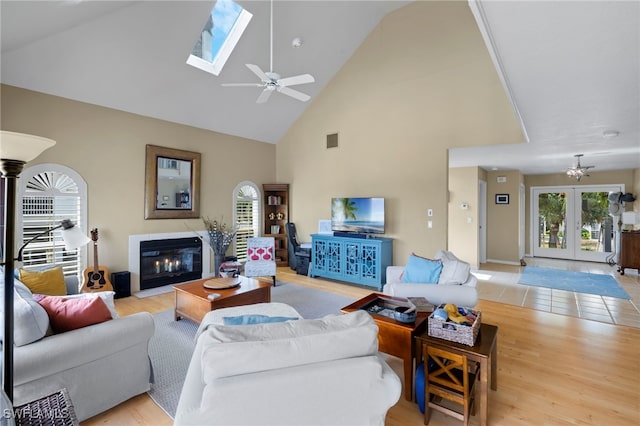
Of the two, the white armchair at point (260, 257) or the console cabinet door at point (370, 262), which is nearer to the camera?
the console cabinet door at point (370, 262)

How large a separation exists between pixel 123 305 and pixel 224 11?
4.48 metres

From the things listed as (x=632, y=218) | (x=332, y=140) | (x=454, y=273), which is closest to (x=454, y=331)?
(x=454, y=273)

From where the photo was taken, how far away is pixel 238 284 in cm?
369

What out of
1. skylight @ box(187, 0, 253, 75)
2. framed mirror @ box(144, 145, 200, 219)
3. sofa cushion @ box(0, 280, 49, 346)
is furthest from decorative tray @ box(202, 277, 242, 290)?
skylight @ box(187, 0, 253, 75)

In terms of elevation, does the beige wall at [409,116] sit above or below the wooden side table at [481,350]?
above

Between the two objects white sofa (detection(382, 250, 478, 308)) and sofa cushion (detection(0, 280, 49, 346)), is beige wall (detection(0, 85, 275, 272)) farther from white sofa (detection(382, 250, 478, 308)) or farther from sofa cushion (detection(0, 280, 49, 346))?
white sofa (detection(382, 250, 478, 308))

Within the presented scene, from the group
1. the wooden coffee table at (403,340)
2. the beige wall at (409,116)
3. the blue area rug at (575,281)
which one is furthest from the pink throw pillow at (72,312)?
the blue area rug at (575,281)

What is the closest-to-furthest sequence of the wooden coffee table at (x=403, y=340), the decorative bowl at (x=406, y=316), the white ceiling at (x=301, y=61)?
the white ceiling at (x=301, y=61)
the wooden coffee table at (x=403, y=340)
the decorative bowl at (x=406, y=316)

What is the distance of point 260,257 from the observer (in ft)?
18.1

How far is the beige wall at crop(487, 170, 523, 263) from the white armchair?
5807mm

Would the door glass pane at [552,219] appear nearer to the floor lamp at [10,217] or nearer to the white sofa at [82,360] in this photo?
the white sofa at [82,360]

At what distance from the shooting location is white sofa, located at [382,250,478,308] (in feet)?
9.66

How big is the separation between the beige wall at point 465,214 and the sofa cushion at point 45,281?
23.2 feet

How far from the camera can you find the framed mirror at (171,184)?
503 centimetres
